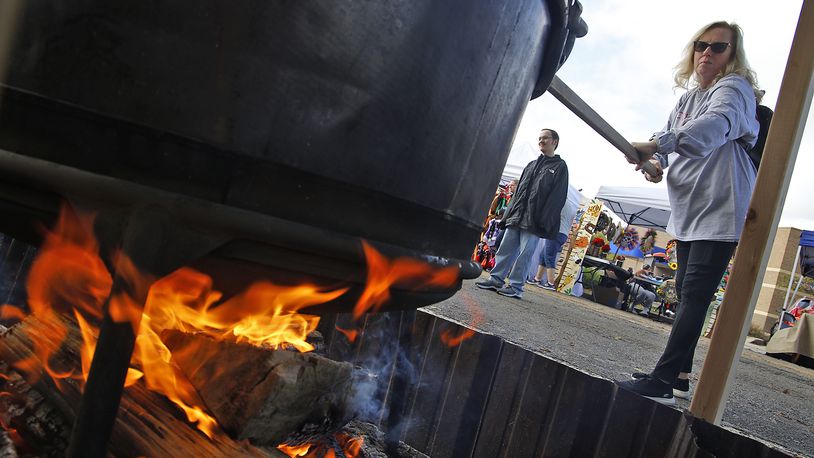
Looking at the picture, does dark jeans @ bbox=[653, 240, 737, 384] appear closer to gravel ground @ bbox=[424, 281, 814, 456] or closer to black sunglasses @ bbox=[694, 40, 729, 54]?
gravel ground @ bbox=[424, 281, 814, 456]

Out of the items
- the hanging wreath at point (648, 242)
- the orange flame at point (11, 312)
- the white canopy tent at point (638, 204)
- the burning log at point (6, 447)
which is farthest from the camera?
the hanging wreath at point (648, 242)

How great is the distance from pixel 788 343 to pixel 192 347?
9.04m

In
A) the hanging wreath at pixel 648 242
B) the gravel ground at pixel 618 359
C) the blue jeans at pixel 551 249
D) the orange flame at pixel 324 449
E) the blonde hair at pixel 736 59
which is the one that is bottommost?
the orange flame at pixel 324 449

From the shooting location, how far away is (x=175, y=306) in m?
1.16

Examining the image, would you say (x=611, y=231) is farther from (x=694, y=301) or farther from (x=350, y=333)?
(x=350, y=333)

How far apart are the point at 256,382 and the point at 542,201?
4452 mm

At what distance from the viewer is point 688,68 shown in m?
2.59

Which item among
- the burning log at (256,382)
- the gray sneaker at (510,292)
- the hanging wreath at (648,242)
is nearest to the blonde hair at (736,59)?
the burning log at (256,382)

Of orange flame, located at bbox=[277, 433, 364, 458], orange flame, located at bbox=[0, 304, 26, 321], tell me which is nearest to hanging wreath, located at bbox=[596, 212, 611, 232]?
orange flame, located at bbox=[277, 433, 364, 458]

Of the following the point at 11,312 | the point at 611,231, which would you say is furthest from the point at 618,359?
the point at 611,231

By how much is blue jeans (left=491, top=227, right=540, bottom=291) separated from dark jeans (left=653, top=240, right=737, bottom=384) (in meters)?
3.13

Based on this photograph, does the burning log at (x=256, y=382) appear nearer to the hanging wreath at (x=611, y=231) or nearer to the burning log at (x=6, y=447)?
the burning log at (x=6, y=447)

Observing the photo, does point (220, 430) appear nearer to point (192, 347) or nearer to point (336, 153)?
point (192, 347)

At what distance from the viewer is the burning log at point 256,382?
1.37 meters
